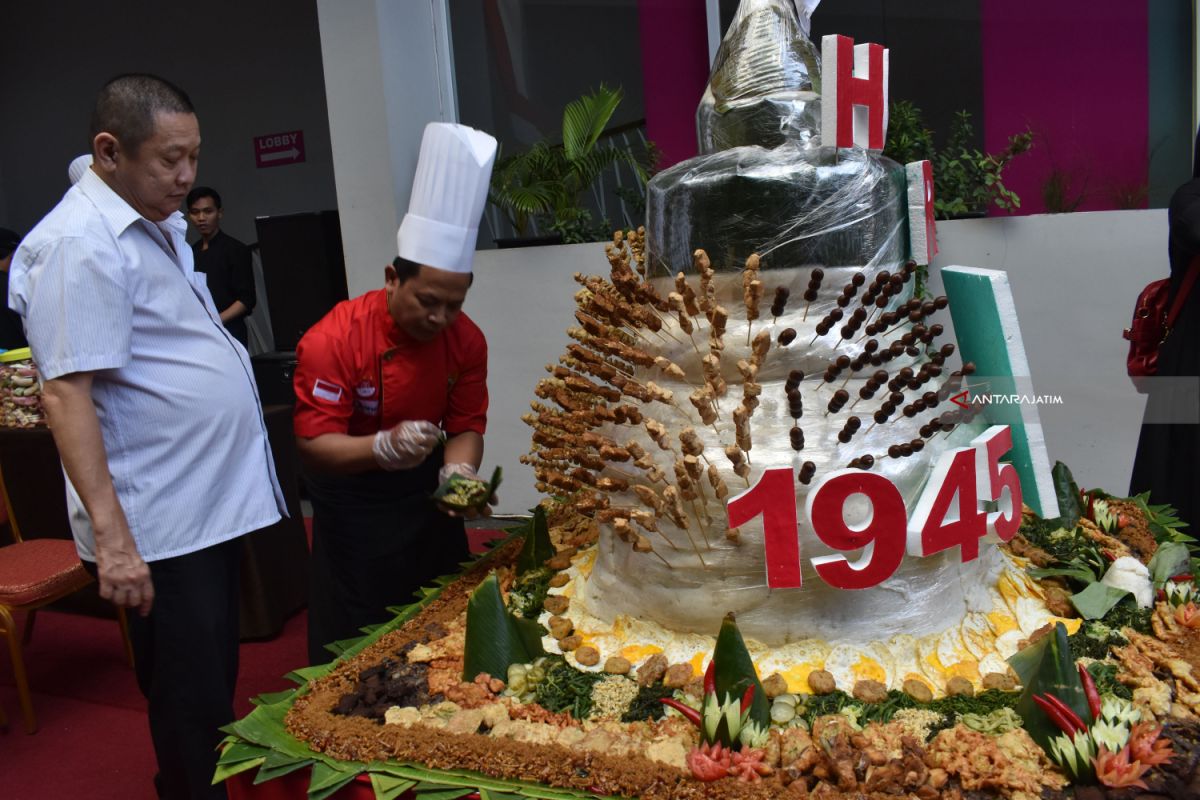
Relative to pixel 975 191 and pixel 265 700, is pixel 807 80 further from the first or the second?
pixel 975 191

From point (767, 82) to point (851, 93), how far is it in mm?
231

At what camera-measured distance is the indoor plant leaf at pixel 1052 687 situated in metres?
1.51

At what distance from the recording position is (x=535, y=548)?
2340 millimetres

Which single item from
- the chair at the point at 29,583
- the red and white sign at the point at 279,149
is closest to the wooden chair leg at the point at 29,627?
the chair at the point at 29,583

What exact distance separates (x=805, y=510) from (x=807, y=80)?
1.00 metres

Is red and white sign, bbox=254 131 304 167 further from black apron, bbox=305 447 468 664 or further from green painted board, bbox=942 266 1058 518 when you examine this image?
green painted board, bbox=942 266 1058 518

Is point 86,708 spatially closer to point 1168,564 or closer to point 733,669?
point 733,669

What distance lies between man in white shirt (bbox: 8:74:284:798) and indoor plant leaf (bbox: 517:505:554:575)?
0.62 meters

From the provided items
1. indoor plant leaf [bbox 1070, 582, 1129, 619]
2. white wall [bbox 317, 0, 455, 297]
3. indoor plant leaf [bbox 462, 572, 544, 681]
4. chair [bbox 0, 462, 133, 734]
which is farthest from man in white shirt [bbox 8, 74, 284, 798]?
white wall [bbox 317, 0, 455, 297]

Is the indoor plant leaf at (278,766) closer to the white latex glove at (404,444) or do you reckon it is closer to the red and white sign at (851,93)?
the white latex glove at (404,444)

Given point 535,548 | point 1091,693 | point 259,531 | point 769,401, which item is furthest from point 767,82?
point 259,531

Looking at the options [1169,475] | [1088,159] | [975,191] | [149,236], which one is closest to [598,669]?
[149,236]

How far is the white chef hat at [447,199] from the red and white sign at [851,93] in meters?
0.79

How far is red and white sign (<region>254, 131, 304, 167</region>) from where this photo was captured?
6.70m
